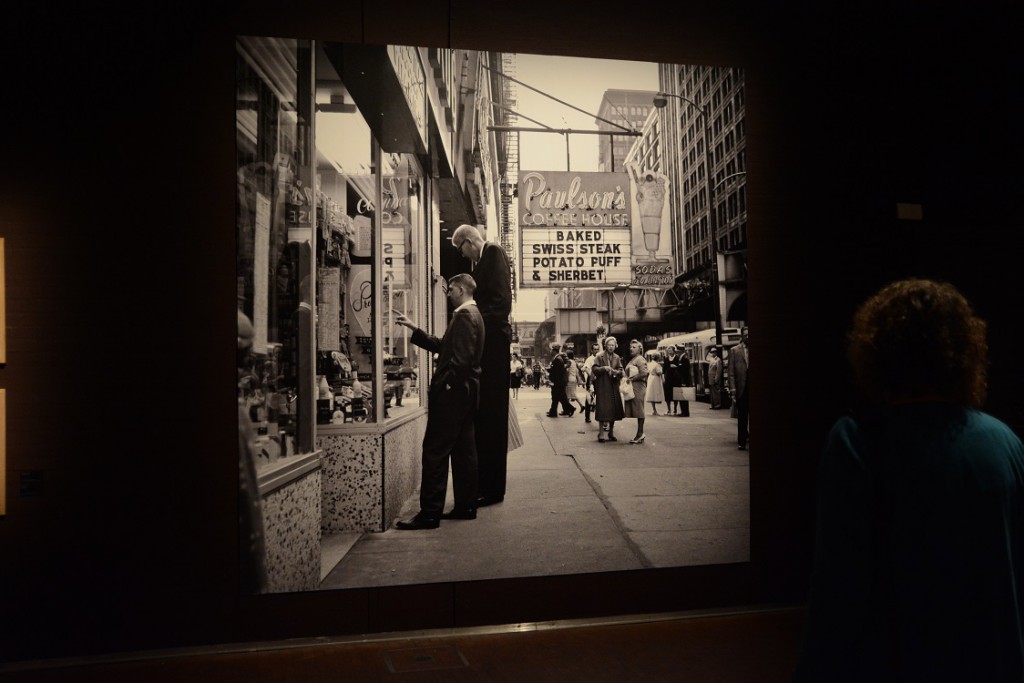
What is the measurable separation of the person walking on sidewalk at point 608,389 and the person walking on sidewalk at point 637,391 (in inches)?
1.9

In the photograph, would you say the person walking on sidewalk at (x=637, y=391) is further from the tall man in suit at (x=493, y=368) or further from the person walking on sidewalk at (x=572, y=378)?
the tall man in suit at (x=493, y=368)

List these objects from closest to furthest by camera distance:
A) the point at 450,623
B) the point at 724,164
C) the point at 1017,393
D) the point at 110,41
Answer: the point at 110,41 < the point at 450,623 < the point at 724,164 < the point at 1017,393

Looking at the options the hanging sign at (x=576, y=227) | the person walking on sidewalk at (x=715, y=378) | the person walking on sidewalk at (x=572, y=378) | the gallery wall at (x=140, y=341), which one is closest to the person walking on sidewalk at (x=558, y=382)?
the person walking on sidewalk at (x=572, y=378)

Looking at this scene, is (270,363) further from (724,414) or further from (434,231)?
(724,414)

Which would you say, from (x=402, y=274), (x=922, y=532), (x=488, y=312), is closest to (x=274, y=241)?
(x=402, y=274)

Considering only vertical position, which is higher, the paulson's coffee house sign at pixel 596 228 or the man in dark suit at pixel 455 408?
the paulson's coffee house sign at pixel 596 228

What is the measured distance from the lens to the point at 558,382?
436 cm

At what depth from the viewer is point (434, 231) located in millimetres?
4129

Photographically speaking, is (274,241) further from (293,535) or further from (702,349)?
(702,349)

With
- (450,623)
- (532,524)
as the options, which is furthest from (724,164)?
(450,623)

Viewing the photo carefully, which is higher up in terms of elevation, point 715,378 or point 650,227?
point 650,227

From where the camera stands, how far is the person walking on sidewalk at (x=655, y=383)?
4340mm

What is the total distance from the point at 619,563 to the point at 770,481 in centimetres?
110

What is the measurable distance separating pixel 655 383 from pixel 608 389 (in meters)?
0.28
